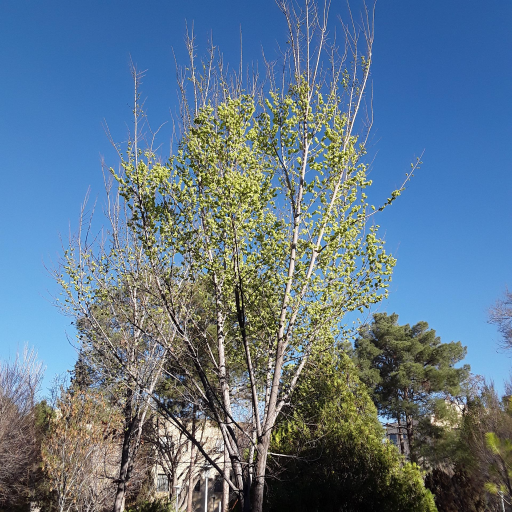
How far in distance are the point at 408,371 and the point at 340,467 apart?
15.6 meters

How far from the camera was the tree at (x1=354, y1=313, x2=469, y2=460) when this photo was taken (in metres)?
23.8

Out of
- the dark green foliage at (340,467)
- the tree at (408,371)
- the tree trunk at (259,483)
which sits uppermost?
the tree at (408,371)

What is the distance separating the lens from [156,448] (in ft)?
62.1

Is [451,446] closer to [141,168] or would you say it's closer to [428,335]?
[428,335]

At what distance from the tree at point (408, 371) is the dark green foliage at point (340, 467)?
12.9 m

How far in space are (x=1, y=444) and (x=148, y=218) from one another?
17756mm

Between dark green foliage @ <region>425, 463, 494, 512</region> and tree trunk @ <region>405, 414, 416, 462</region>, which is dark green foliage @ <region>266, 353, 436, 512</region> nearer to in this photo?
dark green foliage @ <region>425, 463, 494, 512</region>

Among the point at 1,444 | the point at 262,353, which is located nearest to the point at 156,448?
the point at 1,444

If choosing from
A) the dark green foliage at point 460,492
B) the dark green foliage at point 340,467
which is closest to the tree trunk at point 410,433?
the dark green foliage at point 460,492

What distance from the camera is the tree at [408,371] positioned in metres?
23.8

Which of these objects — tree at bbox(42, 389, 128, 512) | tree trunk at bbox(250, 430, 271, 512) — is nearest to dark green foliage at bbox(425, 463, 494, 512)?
tree at bbox(42, 389, 128, 512)

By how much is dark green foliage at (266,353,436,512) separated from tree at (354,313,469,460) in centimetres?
1288

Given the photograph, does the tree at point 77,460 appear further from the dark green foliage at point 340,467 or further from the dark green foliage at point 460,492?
the dark green foliage at point 460,492

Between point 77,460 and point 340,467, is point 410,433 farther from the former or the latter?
point 77,460
